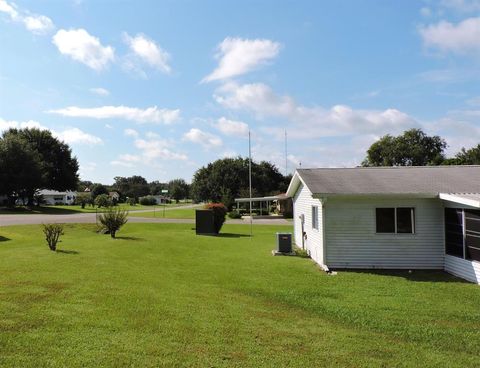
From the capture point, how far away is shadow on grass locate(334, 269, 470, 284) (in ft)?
38.7

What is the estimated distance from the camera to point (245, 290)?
→ 9930mm

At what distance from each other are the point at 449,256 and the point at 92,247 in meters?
14.4

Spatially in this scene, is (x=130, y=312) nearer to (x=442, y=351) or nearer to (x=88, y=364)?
(x=88, y=364)

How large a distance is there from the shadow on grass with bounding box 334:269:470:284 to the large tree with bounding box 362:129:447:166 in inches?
2722

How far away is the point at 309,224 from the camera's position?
55.5 feet

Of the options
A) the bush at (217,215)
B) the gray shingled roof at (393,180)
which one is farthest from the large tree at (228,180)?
the gray shingled roof at (393,180)

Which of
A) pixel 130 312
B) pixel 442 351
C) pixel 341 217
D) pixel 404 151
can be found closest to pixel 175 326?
pixel 130 312

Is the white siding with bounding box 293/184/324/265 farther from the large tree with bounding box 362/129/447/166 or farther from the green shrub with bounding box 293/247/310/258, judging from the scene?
the large tree with bounding box 362/129/447/166

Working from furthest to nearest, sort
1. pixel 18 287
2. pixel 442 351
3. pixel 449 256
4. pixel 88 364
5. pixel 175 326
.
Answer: pixel 449 256, pixel 18 287, pixel 175 326, pixel 442 351, pixel 88 364

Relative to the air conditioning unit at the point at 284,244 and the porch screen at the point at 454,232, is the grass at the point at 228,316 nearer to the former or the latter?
the porch screen at the point at 454,232

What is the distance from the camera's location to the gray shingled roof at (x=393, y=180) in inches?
533

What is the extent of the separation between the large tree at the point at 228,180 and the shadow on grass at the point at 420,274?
Result: 5460cm

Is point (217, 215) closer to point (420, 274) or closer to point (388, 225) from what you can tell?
point (388, 225)

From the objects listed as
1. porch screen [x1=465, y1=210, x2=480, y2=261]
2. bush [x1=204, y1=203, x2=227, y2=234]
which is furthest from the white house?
bush [x1=204, y1=203, x2=227, y2=234]
